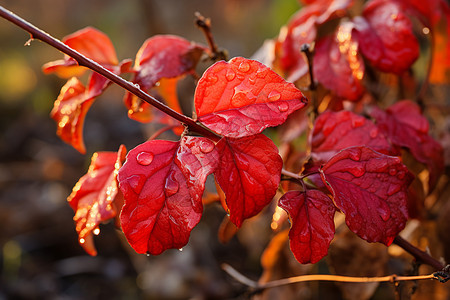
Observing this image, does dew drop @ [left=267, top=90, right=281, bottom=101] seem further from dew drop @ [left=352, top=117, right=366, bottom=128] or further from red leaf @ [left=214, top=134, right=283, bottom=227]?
dew drop @ [left=352, top=117, right=366, bottom=128]

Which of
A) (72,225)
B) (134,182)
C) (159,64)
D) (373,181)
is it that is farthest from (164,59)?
(72,225)

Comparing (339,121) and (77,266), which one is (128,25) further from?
(339,121)

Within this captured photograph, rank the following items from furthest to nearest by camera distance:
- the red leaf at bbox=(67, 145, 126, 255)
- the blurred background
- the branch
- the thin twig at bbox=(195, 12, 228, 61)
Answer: the blurred background → the thin twig at bbox=(195, 12, 228, 61) → the red leaf at bbox=(67, 145, 126, 255) → the branch

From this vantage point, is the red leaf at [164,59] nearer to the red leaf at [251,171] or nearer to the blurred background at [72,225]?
the red leaf at [251,171]

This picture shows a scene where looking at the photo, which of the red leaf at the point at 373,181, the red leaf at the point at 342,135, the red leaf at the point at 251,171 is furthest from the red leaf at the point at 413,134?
the red leaf at the point at 251,171

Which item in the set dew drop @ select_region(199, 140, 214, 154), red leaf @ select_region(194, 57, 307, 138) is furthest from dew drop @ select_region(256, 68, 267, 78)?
dew drop @ select_region(199, 140, 214, 154)

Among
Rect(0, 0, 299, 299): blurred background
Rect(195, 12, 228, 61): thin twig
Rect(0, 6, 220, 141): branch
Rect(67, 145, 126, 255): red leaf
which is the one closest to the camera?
Rect(0, 6, 220, 141): branch

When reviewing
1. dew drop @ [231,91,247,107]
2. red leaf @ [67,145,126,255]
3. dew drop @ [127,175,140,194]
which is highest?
dew drop @ [231,91,247,107]
